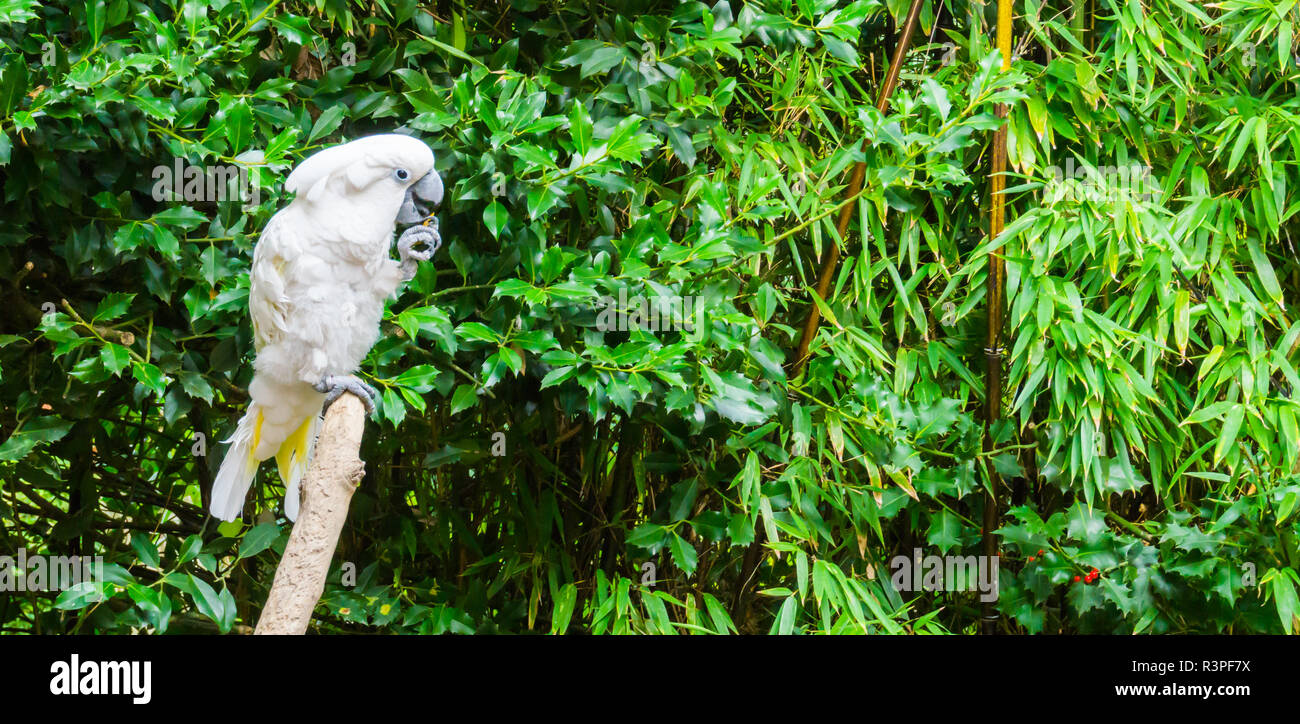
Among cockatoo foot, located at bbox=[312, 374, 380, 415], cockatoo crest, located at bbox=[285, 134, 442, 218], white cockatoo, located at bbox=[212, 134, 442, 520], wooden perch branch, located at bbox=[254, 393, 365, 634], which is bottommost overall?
wooden perch branch, located at bbox=[254, 393, 365, 634]

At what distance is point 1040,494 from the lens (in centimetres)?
217

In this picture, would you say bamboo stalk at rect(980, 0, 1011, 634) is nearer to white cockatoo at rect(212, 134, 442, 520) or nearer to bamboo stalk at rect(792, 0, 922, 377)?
bamboo stalk at rect(792, 0, 922, 377)

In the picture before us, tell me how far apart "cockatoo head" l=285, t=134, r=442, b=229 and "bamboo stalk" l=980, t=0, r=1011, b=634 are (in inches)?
39.8

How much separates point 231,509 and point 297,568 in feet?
1.29

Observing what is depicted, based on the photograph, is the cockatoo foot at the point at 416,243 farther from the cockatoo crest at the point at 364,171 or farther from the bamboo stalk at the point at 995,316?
the bamboo stalk at the point at 995,316

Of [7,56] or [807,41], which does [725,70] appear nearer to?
[807,41]

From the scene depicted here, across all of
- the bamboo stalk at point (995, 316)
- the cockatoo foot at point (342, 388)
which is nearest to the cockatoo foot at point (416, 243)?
the cockatoo foot at point (342, 388)

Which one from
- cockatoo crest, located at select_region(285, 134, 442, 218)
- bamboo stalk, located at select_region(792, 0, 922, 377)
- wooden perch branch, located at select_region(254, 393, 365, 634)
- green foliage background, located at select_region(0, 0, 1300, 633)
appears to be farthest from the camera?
bamboo stalk, located at select_region(792, 0, 922, 377)

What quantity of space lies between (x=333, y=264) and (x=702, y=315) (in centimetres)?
52

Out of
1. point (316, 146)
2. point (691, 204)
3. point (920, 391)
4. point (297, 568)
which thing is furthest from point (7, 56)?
point (920, 391)

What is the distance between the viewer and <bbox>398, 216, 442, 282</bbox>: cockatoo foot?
143 centimetres

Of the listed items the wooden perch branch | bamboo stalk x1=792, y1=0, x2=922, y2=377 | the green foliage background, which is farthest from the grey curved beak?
bamboo stalk x1=792, y1=0, x2=922, y2=377

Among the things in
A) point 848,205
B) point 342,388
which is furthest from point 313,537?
point 848,205

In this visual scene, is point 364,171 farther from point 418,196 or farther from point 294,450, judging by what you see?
point 294,450
